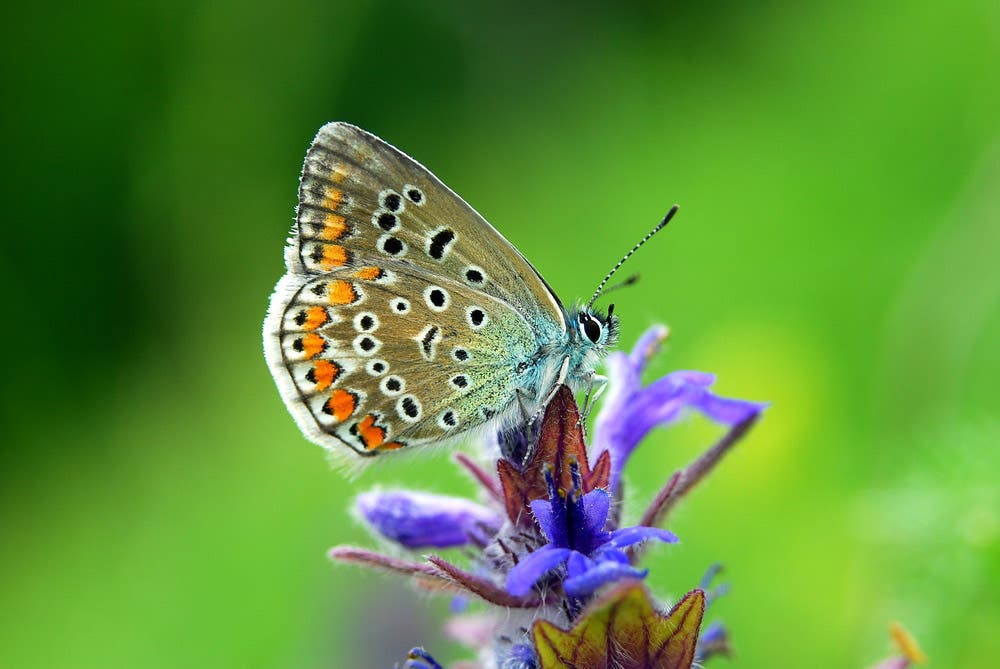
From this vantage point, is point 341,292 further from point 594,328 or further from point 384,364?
point 594,328

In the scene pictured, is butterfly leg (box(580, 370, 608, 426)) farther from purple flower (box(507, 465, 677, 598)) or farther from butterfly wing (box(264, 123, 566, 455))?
purple flower (box(507, 465, 677, 598))

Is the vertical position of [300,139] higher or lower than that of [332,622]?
higher

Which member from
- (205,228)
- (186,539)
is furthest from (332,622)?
(205,228)

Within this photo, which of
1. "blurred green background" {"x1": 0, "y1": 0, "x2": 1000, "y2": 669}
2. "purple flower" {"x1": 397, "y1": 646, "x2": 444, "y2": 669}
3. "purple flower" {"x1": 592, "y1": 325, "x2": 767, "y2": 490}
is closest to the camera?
"purple flower" {"x1": 397, "y1": 646, "x2": 444, "y2": 669}

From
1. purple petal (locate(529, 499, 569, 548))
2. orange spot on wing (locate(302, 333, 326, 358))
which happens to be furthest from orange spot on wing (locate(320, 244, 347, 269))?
purple petal (locate(529, 499, 569, 548))

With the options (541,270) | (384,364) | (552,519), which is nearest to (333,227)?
(384,364)

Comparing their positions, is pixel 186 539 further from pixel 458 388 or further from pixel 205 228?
pixel 458 388
